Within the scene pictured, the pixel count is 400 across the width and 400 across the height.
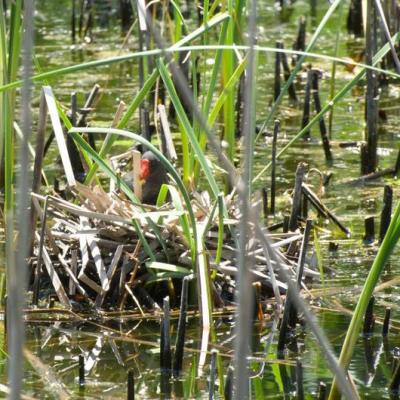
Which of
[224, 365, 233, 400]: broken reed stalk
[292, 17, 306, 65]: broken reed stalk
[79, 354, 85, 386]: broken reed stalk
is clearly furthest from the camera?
[292, 17, 306, 65]: broken reed stalk

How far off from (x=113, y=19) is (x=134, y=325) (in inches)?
297

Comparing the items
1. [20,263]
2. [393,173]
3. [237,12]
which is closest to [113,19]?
[393,173]

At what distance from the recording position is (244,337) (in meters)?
2.05

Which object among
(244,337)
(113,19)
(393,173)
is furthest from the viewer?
(113,19)

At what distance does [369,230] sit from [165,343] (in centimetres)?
187

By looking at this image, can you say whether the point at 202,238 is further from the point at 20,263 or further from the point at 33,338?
the point at 20,263

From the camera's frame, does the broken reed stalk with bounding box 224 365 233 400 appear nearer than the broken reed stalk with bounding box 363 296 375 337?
Yes

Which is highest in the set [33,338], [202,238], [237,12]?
[237,12]

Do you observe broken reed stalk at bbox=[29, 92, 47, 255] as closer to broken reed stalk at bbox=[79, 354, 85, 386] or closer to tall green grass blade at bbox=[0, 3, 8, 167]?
tall green grass blade at bbox=[0, 3, 8, 167]

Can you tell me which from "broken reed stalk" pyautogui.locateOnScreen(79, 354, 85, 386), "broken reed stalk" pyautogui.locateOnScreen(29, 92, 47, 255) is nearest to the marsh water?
"broken reed stalk" pyautogui.locateOnScreen(79, 354, 85, 386)

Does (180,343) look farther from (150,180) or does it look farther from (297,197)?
(150,180)

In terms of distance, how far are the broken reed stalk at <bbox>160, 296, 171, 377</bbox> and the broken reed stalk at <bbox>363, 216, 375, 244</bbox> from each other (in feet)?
5.81

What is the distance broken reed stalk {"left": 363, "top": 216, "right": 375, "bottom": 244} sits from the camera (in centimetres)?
534

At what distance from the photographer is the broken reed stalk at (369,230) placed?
534 cm
